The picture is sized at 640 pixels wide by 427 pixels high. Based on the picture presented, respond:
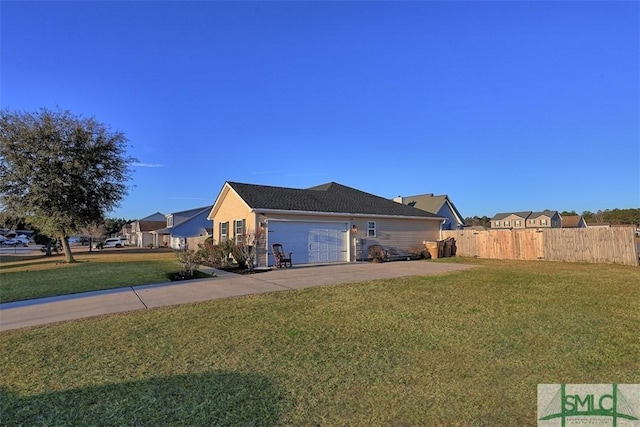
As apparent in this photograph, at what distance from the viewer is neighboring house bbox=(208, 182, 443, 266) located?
17.0 m

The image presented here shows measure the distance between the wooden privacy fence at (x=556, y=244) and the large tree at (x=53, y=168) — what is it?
23.0 m

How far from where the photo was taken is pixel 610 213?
76.8m

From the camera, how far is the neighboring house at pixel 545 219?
63956 mm

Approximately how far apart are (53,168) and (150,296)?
16.4 metres

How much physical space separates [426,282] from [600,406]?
7301 mm

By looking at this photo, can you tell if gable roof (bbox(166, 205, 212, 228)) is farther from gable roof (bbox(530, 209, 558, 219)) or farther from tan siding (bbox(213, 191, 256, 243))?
gable roof (bbox(530, 209, 558, 219))

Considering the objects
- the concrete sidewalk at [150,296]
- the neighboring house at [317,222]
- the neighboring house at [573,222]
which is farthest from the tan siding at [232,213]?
the neighboring house at [573,222]

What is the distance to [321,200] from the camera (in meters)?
20.1

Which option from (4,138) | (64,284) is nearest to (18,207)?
(4,138)

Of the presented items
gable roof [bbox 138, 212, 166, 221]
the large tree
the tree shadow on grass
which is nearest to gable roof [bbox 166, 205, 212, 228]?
gable roof [bbox 138, 212, 166, 221]

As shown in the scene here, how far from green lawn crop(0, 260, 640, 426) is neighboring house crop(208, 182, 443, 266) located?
29.7 ft

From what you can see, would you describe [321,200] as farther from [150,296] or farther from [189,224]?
[189,224]

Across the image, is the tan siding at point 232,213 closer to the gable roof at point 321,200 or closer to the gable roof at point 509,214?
the gable roof at point 321,200

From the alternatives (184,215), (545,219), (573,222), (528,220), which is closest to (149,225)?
(184,215)
